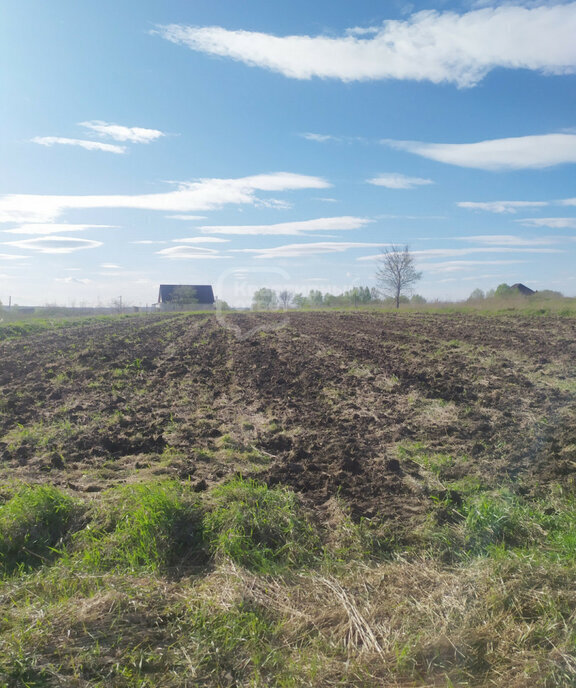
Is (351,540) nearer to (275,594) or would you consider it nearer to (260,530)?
(260,530)

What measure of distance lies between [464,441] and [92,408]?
6129mm

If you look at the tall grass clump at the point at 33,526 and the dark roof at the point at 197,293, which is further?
the dark roof at the point at 197,293

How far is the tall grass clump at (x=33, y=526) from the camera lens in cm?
393

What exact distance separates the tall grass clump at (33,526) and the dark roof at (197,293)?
69.0 meters

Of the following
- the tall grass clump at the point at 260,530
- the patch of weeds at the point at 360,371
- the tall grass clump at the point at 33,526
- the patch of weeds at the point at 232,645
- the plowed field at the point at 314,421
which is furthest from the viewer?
the patch of weeds at the point at 360,371

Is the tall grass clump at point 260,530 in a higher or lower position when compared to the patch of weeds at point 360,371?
lower

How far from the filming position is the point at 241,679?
2.65 m

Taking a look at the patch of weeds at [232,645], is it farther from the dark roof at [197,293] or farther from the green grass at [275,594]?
the dark roof at [197,293]

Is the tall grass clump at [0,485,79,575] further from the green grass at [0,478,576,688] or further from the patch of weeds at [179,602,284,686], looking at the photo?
the patch of weeds at [179,602,284,686]

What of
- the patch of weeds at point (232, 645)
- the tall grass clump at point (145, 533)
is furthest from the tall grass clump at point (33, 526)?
the patch of weeds at point (232, 645)

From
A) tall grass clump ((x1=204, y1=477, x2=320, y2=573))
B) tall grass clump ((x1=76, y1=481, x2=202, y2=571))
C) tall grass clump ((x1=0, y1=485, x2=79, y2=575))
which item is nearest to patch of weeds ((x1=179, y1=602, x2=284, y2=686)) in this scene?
tall grass clump ((x1=204, y1=477, x2=320, y2=573))

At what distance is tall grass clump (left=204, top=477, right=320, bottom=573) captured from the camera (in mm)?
3768

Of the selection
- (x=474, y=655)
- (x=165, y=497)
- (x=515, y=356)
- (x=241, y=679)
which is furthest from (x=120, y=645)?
(x=515, y=356)

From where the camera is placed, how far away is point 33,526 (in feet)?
13.8
